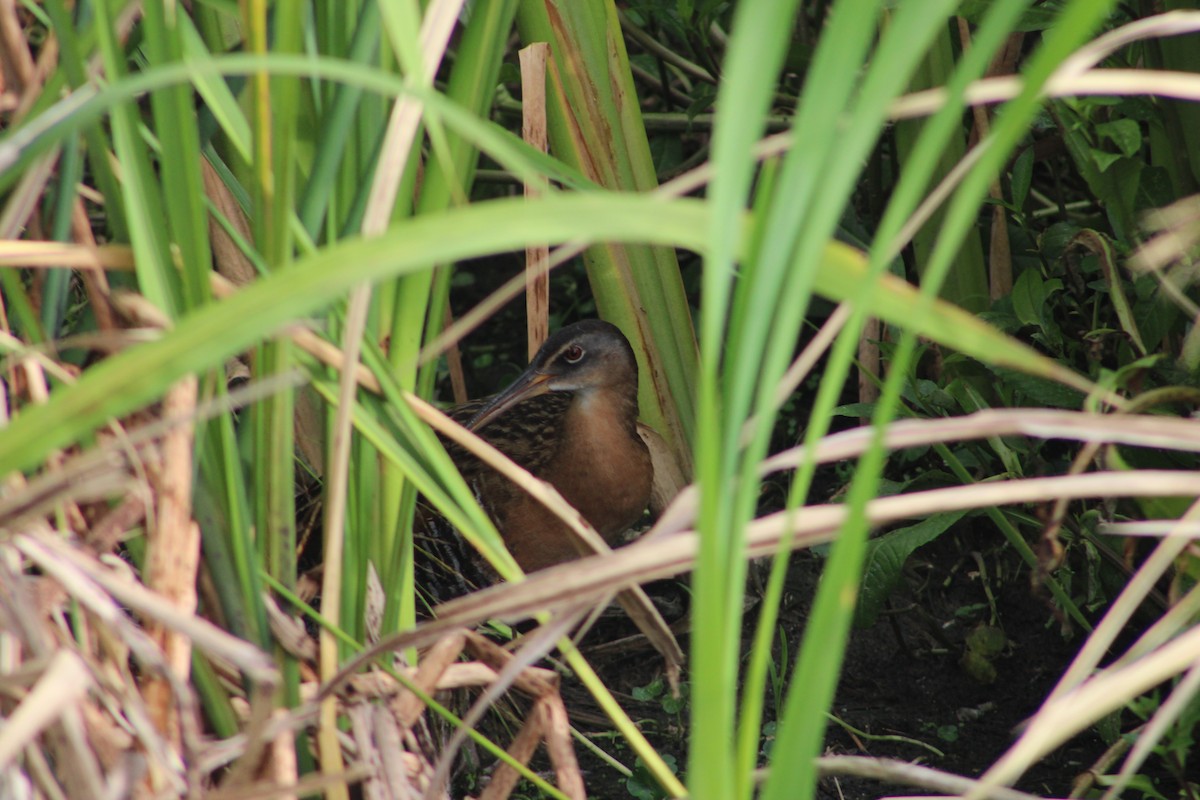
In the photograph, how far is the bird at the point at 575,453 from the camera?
10.4 ft

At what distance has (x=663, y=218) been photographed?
84 centimetres

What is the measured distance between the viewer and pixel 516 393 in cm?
338

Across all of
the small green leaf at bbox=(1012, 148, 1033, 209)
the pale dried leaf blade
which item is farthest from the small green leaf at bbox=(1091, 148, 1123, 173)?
the pale dried leaf blade

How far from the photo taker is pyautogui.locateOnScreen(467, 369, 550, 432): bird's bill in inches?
132

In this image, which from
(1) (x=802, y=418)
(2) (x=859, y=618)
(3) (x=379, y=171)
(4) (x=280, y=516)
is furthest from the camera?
(1) (x=802, y=418)

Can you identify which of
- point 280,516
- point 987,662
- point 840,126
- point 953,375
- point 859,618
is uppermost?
point 840,126

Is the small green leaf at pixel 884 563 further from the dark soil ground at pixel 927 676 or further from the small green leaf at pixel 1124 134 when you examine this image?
the small green leaf at pixel 1124 134

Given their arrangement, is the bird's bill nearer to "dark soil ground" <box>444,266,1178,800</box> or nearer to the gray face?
the gray face

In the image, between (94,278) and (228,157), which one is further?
(228,157)

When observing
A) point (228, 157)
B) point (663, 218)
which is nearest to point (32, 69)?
point (663, 218)

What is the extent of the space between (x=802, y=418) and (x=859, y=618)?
4.44ft

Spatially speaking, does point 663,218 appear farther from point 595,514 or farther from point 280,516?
point 595,514

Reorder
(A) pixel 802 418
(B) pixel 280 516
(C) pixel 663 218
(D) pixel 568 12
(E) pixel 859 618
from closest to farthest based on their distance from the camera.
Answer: (C) pixel 663 218
(B) pixel 280 516
(E) pixel 859 618
(D) pixel 568 12
(A) pixel 802 418

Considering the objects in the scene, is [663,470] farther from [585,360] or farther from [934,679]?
[934,679]
